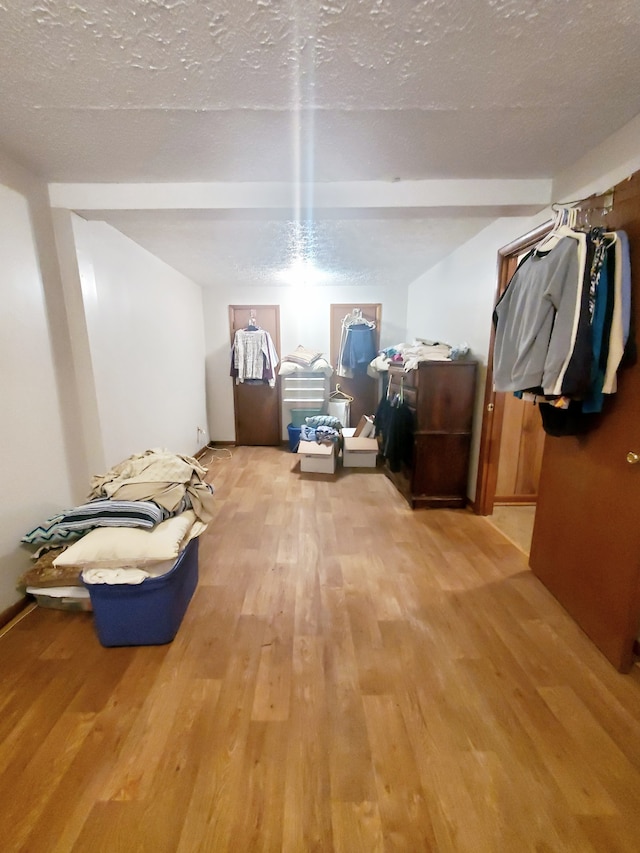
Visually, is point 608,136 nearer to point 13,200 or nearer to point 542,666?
point 542,666

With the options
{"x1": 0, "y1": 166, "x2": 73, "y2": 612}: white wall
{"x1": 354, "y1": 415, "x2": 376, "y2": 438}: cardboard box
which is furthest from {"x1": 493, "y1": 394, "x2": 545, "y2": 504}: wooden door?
{"x1": 0, "y1": 166, "x2": 73, "y2": 612}: white wall

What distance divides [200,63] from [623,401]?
206 centimetres

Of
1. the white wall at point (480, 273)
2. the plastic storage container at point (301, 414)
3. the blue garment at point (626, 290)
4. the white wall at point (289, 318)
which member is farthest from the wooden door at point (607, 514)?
the white wall at point (289, 318)

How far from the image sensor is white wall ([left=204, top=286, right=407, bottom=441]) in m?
4.55

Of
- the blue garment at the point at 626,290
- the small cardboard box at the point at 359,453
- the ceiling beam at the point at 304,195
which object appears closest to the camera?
the blue garment at the point at 626,290

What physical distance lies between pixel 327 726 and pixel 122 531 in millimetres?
1142

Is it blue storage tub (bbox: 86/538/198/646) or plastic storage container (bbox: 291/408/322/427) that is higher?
plastic storage container (bbox: 291/408/322/427)

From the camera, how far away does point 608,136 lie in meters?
1.51

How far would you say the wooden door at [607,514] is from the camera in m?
1.33

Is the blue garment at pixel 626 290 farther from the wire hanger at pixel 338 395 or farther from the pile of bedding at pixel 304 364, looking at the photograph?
the wire hanger at pixel 338 395

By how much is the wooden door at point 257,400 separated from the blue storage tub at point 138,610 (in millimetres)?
3371

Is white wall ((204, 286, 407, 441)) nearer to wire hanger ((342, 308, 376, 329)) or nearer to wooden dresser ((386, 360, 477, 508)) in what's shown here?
wire hanger ((342, 308, 376, 329))

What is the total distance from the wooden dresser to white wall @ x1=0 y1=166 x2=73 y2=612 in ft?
8.33

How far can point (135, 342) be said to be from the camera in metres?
2.69
